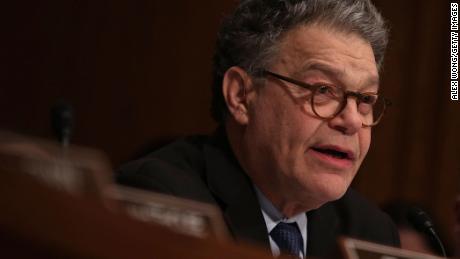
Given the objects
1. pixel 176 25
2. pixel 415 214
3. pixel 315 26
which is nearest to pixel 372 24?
pixel 315 26

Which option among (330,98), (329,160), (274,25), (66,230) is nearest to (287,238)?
(329,160)

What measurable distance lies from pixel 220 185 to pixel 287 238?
19cm

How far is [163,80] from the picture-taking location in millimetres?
3227

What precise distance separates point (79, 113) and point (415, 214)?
176 centimetres

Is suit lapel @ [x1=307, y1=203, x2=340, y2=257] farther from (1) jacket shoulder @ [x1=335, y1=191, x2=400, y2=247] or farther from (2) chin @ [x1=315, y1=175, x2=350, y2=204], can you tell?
(2) chin @ [x1=315, y1=175, x2=350, y2=204]

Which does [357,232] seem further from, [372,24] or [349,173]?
[372,24]

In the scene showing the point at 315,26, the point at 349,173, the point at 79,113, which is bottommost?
the point at 79,113

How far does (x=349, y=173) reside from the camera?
158 cm

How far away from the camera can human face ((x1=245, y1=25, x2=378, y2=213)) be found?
1540 millimetres

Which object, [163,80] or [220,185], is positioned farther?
[163,80]

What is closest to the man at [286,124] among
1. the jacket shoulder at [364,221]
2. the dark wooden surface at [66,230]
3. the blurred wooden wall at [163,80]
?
the jacket shoulder at [364,221]

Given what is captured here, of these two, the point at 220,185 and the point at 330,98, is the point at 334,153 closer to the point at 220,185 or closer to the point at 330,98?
the point at 330,98

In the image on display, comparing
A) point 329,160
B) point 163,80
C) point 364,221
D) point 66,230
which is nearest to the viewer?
point 66,230

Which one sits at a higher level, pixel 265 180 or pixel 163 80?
pixel 265 180
